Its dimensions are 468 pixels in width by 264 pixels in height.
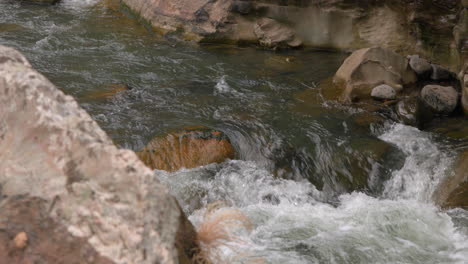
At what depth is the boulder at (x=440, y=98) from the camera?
27.0 ft

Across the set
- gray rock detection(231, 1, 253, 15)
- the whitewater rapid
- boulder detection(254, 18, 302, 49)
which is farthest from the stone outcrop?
gray rock detection(231, 1, 253, 15)

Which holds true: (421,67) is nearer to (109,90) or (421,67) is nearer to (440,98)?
(440,98)

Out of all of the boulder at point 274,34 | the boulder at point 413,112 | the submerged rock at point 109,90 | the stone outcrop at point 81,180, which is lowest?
the submerged rock at point 109,90

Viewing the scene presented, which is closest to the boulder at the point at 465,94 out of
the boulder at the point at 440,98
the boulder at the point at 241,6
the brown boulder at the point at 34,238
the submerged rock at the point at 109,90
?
the boulder at the point at 440,98

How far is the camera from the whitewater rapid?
5121mm

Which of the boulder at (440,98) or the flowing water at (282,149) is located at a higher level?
the boulder at (440,98)

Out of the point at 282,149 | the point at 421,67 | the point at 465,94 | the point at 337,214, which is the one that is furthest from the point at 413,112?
the point at 337,214

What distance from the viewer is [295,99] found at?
28.0ft

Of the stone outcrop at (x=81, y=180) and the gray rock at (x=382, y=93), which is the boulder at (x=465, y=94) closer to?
the gray rock at (x=382, y=93)

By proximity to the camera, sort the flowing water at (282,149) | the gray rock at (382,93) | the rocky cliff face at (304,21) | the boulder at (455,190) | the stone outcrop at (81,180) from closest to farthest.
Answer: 1. the stone outcrop at (81,180)
2. the flowing water at (282,149)
3. the boulder at (455,190)
4. the gray rock at (382,93)
5. the rocky cliff face at (304,21)

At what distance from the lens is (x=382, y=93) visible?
8.34 meters

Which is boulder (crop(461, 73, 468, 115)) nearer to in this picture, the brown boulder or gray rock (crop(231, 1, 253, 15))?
gray rock (crop(231, 1, 253, 15))

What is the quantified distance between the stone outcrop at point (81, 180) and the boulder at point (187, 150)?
141 inches

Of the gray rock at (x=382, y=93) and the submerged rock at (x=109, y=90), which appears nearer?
the submerged rock at (x=109, y=90)
